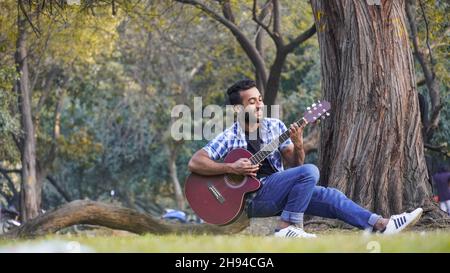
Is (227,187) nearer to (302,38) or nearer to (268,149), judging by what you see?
(268,149)

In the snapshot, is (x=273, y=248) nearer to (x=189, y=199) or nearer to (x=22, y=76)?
(x=189, y=199)

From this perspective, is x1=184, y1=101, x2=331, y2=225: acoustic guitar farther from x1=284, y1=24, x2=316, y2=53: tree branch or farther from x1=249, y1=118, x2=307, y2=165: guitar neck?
x1=284, y1=24, x2=316, y2=53: tree branch

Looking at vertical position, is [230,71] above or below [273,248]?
above

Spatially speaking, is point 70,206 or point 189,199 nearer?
point 189,199

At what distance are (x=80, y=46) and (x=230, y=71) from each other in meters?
6.13

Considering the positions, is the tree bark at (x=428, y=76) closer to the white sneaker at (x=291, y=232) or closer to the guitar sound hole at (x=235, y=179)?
the guitar sound hole at (x=235, y=179)

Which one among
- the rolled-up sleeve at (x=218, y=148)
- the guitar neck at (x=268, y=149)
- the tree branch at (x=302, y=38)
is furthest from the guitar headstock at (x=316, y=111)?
the tree branch at (x=302, y=38)

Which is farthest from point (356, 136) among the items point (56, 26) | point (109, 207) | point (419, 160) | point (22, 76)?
point (22, 76)

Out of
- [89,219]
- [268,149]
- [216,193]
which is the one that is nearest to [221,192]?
[216,193]

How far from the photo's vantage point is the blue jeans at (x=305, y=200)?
8375 millimetres

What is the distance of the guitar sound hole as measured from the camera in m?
9.00

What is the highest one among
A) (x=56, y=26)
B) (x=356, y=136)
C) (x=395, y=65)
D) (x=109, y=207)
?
(x=56, y=26)

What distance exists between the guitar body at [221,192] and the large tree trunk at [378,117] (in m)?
1.41

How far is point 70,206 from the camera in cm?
1272
